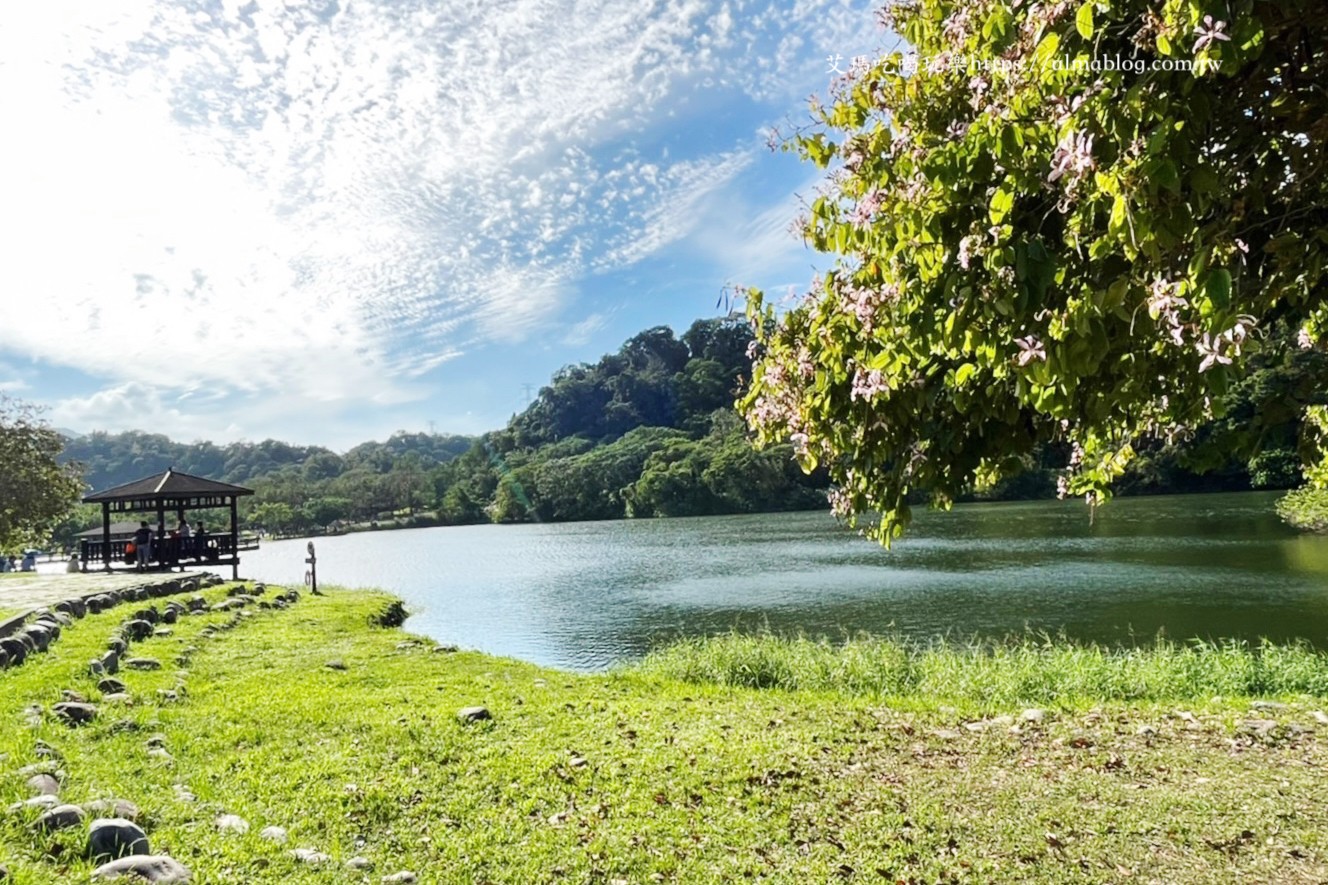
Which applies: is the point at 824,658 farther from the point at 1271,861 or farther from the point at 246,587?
the point at 246,587

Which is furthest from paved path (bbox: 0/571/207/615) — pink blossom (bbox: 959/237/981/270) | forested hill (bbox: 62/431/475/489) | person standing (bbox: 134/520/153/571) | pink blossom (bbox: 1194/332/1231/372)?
forested hill (bbox: 62/431/475/489)

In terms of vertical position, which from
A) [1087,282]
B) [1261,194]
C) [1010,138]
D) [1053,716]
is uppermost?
[1010,138]

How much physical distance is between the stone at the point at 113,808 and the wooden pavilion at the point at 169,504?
1900 centimetres

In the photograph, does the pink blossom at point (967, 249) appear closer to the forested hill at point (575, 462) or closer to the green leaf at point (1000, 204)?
the green leaf at point (1000, 204)

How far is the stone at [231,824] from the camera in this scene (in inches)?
163

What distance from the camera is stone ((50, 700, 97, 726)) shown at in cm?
595

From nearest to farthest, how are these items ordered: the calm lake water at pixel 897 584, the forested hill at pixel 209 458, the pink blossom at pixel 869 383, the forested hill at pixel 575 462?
the pink blossom at pixel 869 383 → the calm lake water at pixel 897 584 → the forested hill at pixel 575 462 → the forested hill at pixel 209 458

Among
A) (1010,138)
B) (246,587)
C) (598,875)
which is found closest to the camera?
(1010,138)

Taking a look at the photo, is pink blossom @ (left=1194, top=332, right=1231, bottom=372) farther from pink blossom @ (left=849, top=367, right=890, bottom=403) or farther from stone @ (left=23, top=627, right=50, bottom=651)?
stone @ (left=23, top=627, right=50, bottom=651)

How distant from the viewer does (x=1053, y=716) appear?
7.00m

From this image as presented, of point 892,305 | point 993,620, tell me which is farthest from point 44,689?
point 993,620

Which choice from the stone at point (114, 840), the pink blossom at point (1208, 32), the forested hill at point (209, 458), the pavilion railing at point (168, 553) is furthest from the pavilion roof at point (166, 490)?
the forested hill at point (209, 458)

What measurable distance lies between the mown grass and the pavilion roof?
52.8 ft

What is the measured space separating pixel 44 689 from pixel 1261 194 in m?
8.80
